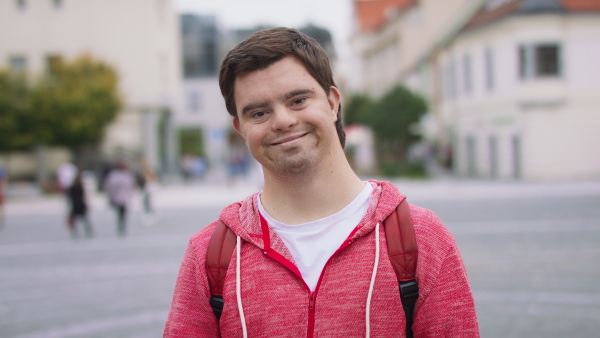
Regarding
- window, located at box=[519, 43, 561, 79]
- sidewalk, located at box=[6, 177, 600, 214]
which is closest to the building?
window, located at box=[519, 43, 561, 79]

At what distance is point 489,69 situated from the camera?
1300 inches

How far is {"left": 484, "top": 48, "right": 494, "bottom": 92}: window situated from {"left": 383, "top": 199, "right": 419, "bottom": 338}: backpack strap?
104 ft

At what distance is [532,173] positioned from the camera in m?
30.2

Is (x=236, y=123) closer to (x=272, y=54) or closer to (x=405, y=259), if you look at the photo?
(x=272, y=54)

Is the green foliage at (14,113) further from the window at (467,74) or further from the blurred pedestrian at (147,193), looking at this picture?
the window at (467,74)

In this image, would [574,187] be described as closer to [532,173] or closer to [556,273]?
[532,173]

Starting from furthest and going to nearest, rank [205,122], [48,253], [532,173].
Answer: [205,122]
[532,173]
[48,253]

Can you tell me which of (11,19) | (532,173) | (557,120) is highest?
(11,19)

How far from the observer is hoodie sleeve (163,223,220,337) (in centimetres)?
216

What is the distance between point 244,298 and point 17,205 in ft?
88.8

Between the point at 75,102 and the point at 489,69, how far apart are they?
62.3 ft

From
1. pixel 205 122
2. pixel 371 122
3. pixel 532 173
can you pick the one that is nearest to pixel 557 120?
pixel 532 173

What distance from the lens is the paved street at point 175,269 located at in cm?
728

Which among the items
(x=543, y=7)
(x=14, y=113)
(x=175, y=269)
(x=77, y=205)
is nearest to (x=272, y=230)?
(x=175, y=269)
